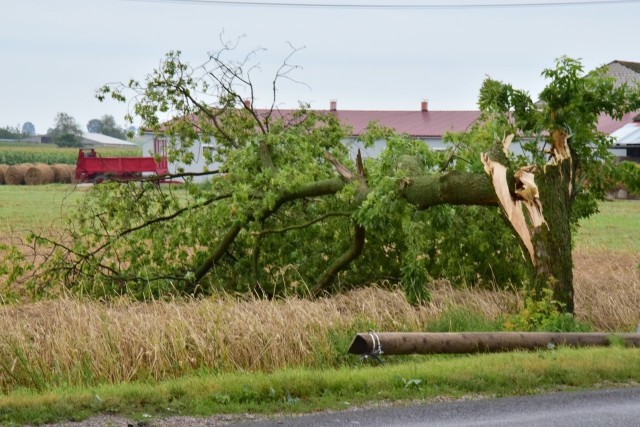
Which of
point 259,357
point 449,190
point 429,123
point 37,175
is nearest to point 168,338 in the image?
point 259,357

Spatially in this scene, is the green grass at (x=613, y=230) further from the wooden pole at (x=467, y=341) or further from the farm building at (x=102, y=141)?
the farm building at (x=102, y=141)

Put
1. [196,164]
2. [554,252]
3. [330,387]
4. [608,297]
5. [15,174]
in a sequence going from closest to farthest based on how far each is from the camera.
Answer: [330,387] < [554,252] < [608,297] < [196,164] < [15,174]

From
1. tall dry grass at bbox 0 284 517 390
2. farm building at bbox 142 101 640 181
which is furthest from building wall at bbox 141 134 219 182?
tall dry grass at bbox 0 284 517 390

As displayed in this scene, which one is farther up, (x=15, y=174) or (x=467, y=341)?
(x=467, y=341)

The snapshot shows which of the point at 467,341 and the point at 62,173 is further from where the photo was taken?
the point at 62,173

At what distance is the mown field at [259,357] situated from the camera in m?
A: 10.1

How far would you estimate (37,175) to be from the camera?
67.1 meters

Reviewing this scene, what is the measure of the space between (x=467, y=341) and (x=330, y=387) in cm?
189

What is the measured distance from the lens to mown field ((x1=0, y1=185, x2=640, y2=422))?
10.1 m

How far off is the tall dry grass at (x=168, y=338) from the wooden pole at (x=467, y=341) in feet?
5.94

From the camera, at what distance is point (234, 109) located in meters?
19.8

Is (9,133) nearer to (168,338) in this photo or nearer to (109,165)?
(109,165)

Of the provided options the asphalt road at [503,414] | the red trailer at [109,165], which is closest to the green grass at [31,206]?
the red trailer at [109,165]

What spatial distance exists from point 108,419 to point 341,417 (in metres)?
1.92
